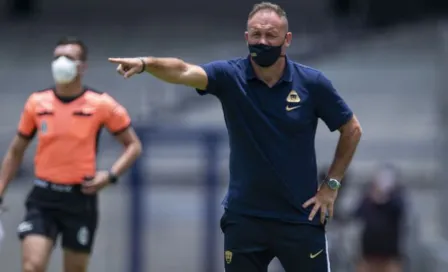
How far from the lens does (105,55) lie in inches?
780

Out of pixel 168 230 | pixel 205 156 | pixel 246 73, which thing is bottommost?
pixel 168 230

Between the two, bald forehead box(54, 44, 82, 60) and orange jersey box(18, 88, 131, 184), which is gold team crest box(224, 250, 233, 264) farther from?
bald forehead box(54, 44, 82, 60)

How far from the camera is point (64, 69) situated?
7.87 meters

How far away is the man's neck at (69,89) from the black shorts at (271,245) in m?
2.37

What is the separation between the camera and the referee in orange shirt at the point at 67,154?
7930 millimetres

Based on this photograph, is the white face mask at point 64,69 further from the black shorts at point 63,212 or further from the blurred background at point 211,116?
the blurred background at point 211,116

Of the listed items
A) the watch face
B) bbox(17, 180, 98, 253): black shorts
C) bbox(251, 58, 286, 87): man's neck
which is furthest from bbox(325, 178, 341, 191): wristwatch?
bbox(17, 180, 98, 253): black shorts

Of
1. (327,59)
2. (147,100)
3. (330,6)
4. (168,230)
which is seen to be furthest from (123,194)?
(330,6)

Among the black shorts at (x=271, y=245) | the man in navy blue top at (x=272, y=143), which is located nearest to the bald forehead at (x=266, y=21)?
the man in navy blue top at (x=272, y=143)

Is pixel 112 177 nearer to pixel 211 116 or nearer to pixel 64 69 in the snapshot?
pixel 64 69

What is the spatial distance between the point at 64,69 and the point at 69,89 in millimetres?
259

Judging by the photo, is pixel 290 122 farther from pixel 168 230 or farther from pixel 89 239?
pixel 168 230

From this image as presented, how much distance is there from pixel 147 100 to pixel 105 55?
2732 mm

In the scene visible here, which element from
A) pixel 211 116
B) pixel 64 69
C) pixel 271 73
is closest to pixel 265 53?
pixel 271 73
